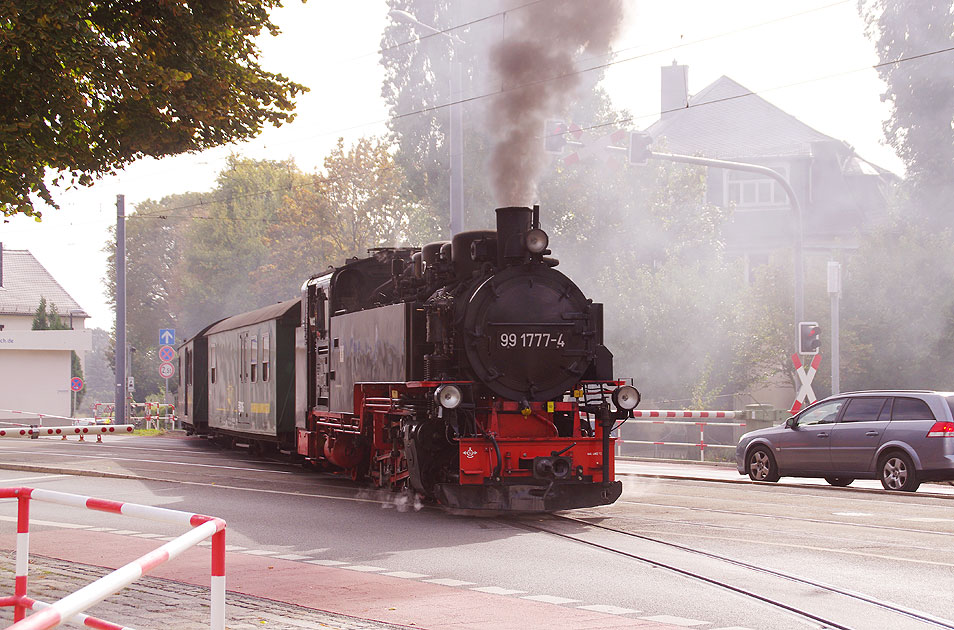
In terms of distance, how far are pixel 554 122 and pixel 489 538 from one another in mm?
9118

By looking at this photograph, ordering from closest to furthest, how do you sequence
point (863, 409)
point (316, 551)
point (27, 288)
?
point (316, 551) < point (863, 409) < point (27, 288)

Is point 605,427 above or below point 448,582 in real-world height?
above

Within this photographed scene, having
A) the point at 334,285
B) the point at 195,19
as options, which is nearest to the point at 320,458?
the point at 334,285

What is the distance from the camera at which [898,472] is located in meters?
17.0

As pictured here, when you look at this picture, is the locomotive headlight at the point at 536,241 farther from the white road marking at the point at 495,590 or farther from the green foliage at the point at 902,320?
the green foliage at the point at 902,320

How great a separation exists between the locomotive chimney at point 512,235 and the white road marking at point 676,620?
662 centimetres

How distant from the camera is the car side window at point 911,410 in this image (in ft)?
55.5

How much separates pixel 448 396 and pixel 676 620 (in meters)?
5.67

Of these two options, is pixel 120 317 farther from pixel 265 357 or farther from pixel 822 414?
pixel 822 414

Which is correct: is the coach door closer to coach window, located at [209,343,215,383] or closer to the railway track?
coach window, located at [209,343,215,383]

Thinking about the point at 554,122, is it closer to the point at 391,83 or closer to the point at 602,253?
the point at 602,253

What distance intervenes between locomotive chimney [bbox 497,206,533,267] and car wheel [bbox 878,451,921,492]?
6.85 metres

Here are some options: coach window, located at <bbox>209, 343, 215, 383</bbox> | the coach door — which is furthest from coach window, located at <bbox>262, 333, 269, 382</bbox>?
coach window, located at <bbox>209, 343, 215, 383</bbox>

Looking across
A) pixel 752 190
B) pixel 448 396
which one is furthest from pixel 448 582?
pixel 752 190
